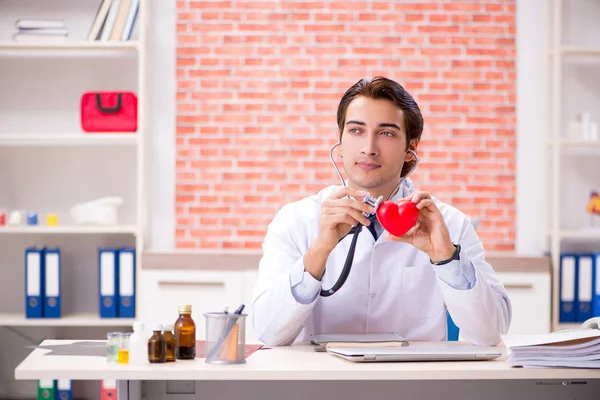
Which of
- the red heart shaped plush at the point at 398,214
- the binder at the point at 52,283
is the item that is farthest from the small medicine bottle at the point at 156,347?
the binder at the point at 52,283

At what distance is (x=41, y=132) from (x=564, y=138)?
A: 259 centimetres

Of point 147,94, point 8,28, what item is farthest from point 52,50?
point 147,94

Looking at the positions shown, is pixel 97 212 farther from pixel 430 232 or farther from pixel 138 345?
pixel 430 232

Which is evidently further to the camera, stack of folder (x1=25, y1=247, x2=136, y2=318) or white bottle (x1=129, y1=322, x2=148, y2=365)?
stack of folder (x1=25, y1=247, x2=136, y2=318)

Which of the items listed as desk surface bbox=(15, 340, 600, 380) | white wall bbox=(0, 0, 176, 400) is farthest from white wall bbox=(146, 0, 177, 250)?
desk surface bbox=(15, 340, 600, 380)

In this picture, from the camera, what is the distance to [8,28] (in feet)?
13.0

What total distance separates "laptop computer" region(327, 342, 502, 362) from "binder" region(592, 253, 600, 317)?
6.86 feet

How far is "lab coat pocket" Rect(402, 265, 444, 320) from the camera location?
6.93ft

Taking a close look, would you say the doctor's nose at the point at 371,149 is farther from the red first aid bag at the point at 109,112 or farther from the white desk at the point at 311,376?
the red first aid bag at the point at 109,112

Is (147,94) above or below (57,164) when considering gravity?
above

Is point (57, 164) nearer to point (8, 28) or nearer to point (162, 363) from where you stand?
point (8, 28)

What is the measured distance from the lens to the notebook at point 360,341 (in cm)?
179

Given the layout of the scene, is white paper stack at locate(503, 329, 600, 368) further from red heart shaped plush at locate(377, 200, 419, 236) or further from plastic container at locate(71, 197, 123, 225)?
plastic container at locate(71, 197, 123, 225)

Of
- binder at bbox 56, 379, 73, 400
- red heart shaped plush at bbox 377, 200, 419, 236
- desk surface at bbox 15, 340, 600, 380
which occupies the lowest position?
binder at bbox 56, 379, 73, 400
